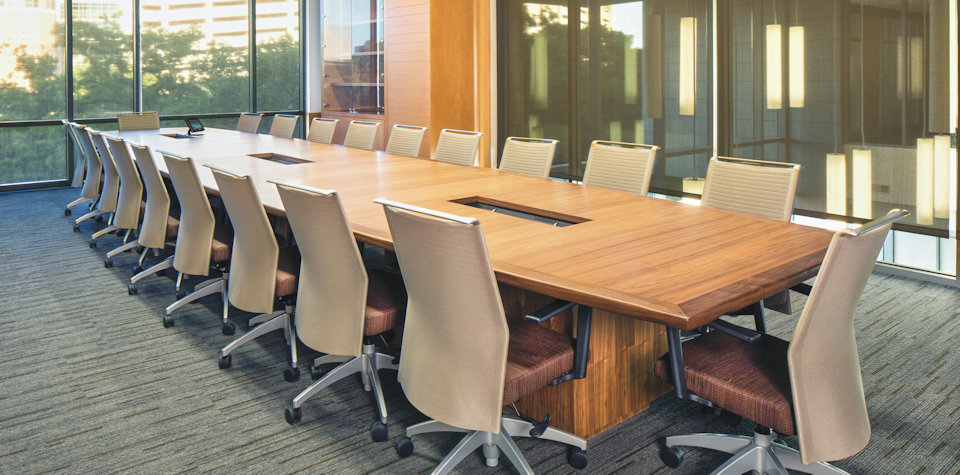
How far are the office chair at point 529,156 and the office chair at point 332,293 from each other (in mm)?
1935

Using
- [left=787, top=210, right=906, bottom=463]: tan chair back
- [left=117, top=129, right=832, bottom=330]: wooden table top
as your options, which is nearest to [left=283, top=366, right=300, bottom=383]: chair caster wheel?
[left=117, top=129, right=832, bottom=330]: wooden table top

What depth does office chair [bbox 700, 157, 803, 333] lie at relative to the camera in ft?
10.8

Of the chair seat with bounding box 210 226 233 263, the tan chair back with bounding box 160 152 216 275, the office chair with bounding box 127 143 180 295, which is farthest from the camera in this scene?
the office chair with bounding box 127 143 180 295

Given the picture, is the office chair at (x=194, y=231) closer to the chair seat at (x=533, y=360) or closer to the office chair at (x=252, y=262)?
the office chair at (x=252, y=262)

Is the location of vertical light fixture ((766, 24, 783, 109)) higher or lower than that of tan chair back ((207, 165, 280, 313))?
higher

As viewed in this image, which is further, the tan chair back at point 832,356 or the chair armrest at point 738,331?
the chair armrest at point 738,331

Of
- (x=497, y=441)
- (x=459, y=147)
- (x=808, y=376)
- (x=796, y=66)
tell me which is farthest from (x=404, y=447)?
(x=796, y=66)

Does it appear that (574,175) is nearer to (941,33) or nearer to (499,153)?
(499,153)

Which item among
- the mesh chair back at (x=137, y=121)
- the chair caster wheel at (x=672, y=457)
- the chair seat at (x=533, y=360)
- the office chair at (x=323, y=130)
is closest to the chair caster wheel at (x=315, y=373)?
the chair seat at (x=533, y=360)

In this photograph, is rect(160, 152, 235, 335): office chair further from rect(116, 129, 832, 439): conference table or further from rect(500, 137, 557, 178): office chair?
rect(500, 137, 557, 178): office chair

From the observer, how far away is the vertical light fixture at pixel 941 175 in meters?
4.81

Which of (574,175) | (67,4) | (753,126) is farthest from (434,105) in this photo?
(67,4)

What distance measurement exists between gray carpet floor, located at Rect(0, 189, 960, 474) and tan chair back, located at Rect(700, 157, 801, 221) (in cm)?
86

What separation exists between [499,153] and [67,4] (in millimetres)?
5212
